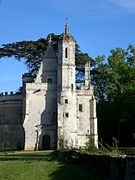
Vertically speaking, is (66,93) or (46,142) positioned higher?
(66,93)

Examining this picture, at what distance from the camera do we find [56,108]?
55.2 meters

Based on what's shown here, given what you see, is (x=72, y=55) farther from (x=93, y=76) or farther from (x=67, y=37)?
(x=93, y=76)

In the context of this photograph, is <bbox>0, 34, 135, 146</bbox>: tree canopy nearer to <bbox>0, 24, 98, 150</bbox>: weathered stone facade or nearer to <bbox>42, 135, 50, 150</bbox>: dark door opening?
Answer: <bbox>0, 24, 98, 150</bbox>: weathered stone facade

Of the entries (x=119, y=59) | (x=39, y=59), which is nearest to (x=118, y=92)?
(x=119, y=59)

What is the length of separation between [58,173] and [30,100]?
37818 millimetres

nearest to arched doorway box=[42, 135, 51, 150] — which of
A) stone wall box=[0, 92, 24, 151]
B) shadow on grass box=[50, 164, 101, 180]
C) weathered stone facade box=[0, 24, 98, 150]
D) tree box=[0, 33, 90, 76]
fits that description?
weathered stone facade box=[0, 24, 98, 150]

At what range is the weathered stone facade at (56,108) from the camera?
175 feet

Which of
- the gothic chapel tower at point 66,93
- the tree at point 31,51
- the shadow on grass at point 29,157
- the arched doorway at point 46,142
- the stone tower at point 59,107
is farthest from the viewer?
the tree at point 31,51

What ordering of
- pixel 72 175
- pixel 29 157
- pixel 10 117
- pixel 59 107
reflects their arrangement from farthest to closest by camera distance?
pixel 10 117, pixel 59 107, pixel 29 157, pixel 72 175

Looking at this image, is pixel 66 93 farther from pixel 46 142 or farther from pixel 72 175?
pixel 72 175

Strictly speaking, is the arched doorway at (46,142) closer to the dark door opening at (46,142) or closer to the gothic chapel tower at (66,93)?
the dark door opening at (46,142)

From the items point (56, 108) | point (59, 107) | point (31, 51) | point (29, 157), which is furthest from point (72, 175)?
point (31, 51)

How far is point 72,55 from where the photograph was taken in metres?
56.2

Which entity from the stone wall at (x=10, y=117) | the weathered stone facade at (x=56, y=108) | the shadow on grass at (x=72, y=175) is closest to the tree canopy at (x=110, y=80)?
the weathered stone facade at (x=56, y=108)
